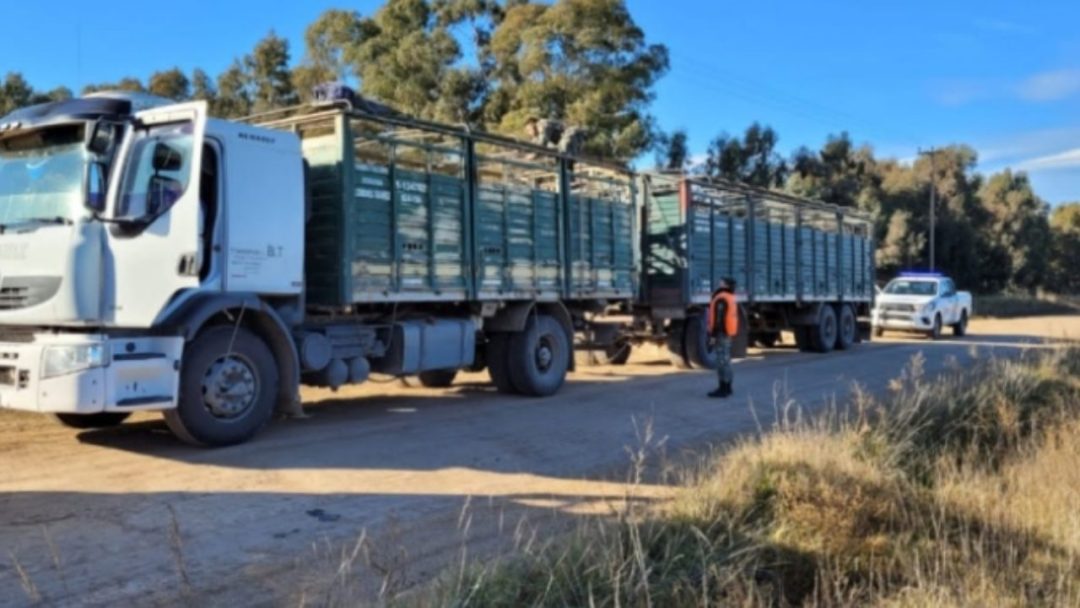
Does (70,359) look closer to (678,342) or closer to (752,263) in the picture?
(678,342)

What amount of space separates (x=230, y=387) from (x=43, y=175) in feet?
7.94

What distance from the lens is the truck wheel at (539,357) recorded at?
12281 millimetres

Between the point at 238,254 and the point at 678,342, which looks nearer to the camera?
the point at 238,254

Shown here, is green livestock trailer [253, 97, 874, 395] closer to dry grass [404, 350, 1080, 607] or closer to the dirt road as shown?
the dirt road

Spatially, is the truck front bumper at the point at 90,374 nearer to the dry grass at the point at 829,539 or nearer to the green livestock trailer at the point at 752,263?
the dry grass at the point at 829,539

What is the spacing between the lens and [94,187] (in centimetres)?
769

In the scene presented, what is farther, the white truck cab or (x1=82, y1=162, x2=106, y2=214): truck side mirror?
(x1=82, y1=162, x2=106, y2=214): truck side mirror

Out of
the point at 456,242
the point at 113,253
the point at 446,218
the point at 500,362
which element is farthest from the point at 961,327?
the point at 113,253

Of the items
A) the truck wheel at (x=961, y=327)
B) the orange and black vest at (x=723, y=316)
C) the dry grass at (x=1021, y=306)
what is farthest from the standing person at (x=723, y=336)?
the dry grass at (x=1021, y=306)

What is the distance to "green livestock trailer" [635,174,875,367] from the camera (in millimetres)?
16109

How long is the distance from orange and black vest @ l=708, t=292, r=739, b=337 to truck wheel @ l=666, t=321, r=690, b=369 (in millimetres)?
3672

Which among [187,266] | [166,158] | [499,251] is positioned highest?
[166,158]

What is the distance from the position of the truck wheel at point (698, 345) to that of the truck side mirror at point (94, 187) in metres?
11.0

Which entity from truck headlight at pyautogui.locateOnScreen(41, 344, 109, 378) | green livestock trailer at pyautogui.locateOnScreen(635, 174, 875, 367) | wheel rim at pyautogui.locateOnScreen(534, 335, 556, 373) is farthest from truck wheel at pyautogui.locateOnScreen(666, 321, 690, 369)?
truck headlight at pyautogui.locateOnScreen(41, 344, 109, 378)
